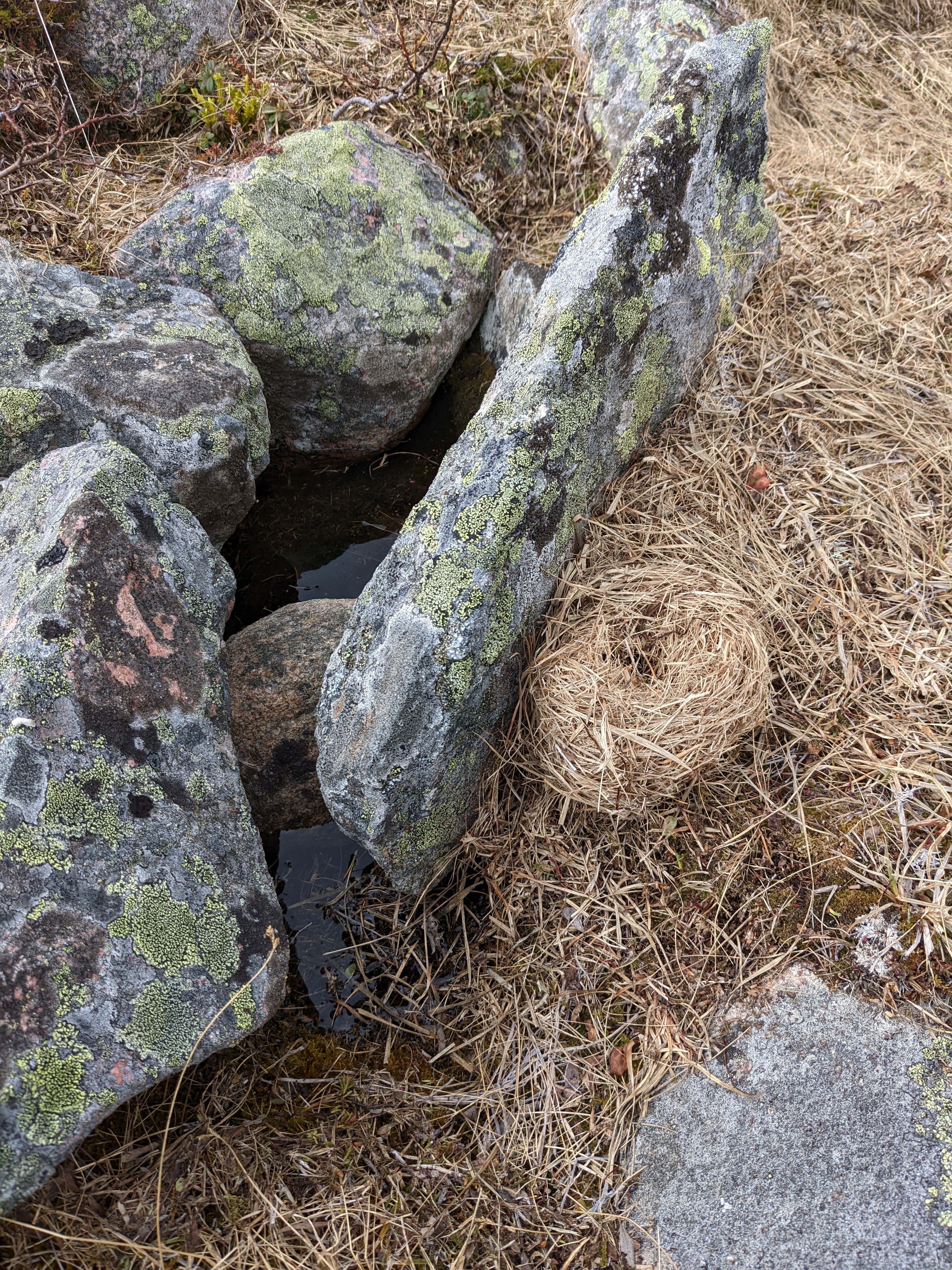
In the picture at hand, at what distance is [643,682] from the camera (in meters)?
2.41

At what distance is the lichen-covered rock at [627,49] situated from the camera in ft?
11.6

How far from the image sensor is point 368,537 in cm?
343

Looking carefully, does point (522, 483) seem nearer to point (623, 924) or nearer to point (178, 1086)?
point (623, 924)

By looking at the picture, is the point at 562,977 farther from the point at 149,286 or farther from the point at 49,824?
the point at 149,286

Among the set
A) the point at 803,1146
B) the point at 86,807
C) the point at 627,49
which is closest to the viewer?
the point at 803,1146

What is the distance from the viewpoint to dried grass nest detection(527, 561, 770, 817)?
2262 millimetres

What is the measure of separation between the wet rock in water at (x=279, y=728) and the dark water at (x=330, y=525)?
0.32ft

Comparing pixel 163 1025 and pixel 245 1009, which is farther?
pixel 245 1009

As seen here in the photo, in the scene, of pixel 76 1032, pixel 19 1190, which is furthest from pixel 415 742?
pixel 19 1190

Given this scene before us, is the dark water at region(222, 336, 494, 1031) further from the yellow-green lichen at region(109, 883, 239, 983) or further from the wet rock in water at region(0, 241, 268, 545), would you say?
the yellow-green lichen at region(109, 883, 239, 983)

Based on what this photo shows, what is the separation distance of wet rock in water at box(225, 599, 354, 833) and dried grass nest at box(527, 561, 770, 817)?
84cm

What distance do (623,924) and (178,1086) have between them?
1.25 m

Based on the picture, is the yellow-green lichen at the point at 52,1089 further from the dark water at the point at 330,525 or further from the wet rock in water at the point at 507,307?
the wet rock in water at the point at 507,307

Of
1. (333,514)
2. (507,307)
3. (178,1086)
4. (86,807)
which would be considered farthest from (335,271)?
(178,1086)
